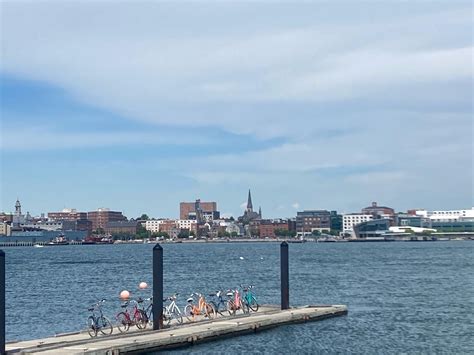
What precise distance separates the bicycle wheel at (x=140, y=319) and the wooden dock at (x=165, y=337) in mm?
954

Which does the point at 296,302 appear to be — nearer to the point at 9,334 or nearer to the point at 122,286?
the point at 9,334

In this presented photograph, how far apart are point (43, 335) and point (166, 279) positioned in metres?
47.8

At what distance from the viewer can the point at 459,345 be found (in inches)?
1592

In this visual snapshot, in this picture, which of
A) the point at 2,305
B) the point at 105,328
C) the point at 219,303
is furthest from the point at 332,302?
the point at 2,305

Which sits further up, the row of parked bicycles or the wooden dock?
the row of parked bicycles

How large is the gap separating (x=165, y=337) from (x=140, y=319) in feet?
13.4

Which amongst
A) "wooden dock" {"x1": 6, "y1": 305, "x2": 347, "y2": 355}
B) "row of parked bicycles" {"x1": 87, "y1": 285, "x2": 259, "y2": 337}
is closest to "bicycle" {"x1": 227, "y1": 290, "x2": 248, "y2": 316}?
"row of parked bicycles" {"x1": 87, "y1": 285, "x2": 259, "y2": 337}

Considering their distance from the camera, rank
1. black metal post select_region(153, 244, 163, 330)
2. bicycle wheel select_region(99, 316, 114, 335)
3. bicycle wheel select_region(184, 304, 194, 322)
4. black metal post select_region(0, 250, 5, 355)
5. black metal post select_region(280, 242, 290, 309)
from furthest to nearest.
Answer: black metal post select_region(280, 242, 290, 309), bicycle wheel select_region(184, 304, 194, 322), black metal post select_region(153, 244, 163, 330), bicycle wheel select_region(99, 316, 114, 335), black metal post select_region(0, 250, 5, 355)

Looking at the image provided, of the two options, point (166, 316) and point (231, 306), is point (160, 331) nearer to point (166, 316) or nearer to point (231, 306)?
point (166, 316)

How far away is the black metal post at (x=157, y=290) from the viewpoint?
38.1 meters

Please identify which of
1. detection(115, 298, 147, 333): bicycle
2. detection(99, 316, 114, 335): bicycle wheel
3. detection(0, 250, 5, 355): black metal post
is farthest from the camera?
detection(115, 298, 147, 333): bicycle

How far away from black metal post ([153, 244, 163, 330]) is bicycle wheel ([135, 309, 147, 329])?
0.77m

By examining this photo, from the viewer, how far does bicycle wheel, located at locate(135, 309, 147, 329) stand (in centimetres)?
3835

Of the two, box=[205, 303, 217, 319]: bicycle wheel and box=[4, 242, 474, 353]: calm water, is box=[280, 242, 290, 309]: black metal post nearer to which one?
box=[4, 242, 474, 353]: calm water
